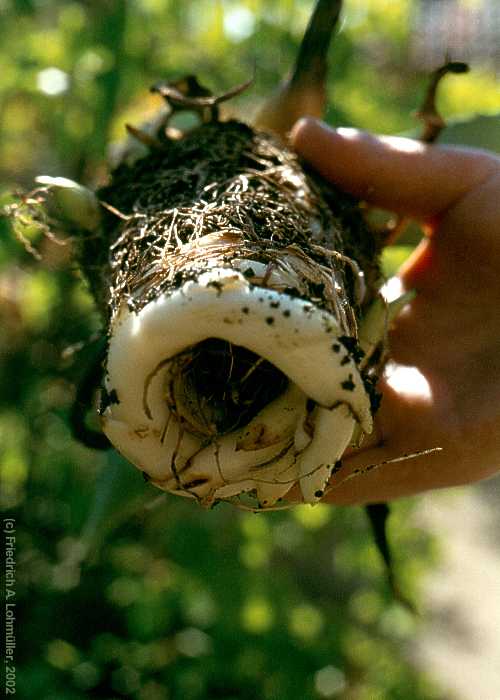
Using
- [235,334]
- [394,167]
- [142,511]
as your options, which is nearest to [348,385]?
[235,334]

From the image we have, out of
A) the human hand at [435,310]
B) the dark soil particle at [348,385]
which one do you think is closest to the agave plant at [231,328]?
the dark soil particle at [348,385]

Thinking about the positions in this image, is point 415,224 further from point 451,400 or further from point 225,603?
point 225,603

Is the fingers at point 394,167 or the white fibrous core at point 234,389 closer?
the white fibrous core at point 234,389

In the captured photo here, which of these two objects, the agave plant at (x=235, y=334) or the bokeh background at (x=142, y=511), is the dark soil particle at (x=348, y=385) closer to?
the agave plant at (x=235, y=334)

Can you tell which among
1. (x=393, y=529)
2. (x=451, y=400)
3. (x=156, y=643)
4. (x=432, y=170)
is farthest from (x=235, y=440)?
(x=156, y=643)

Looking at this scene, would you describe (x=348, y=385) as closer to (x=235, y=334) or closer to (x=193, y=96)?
(x=235, y=334)

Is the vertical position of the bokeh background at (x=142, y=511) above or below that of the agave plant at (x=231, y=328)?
below

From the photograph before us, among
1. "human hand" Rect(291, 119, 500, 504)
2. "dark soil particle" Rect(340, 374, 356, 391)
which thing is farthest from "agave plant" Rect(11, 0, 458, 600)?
"human hand" Rect(291, 119, 500, 504)

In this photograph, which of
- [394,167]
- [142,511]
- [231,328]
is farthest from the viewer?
[142,511]
